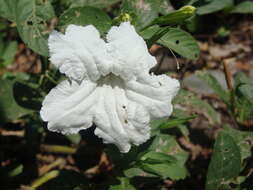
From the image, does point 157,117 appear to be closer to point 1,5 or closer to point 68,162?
point 1,5

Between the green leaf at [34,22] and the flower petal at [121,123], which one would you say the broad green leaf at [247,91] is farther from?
the green leaf at [34,22]

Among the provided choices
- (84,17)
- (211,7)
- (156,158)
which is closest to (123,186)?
(156,158)

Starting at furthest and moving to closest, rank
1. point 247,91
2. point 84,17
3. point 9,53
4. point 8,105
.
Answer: point 9,53 → point 8,105 → point 247,91 → point 84,17

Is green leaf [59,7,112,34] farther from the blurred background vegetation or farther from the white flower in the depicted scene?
the white flower

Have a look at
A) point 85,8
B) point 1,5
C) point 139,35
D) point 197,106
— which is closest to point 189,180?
point 197,106

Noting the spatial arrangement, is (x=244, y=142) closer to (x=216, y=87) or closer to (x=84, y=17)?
(x=216, y=87)

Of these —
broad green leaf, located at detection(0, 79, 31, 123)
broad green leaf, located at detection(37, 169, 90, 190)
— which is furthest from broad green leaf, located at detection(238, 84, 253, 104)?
broad green leaf, located at detection(0, 79, 31, 123)
